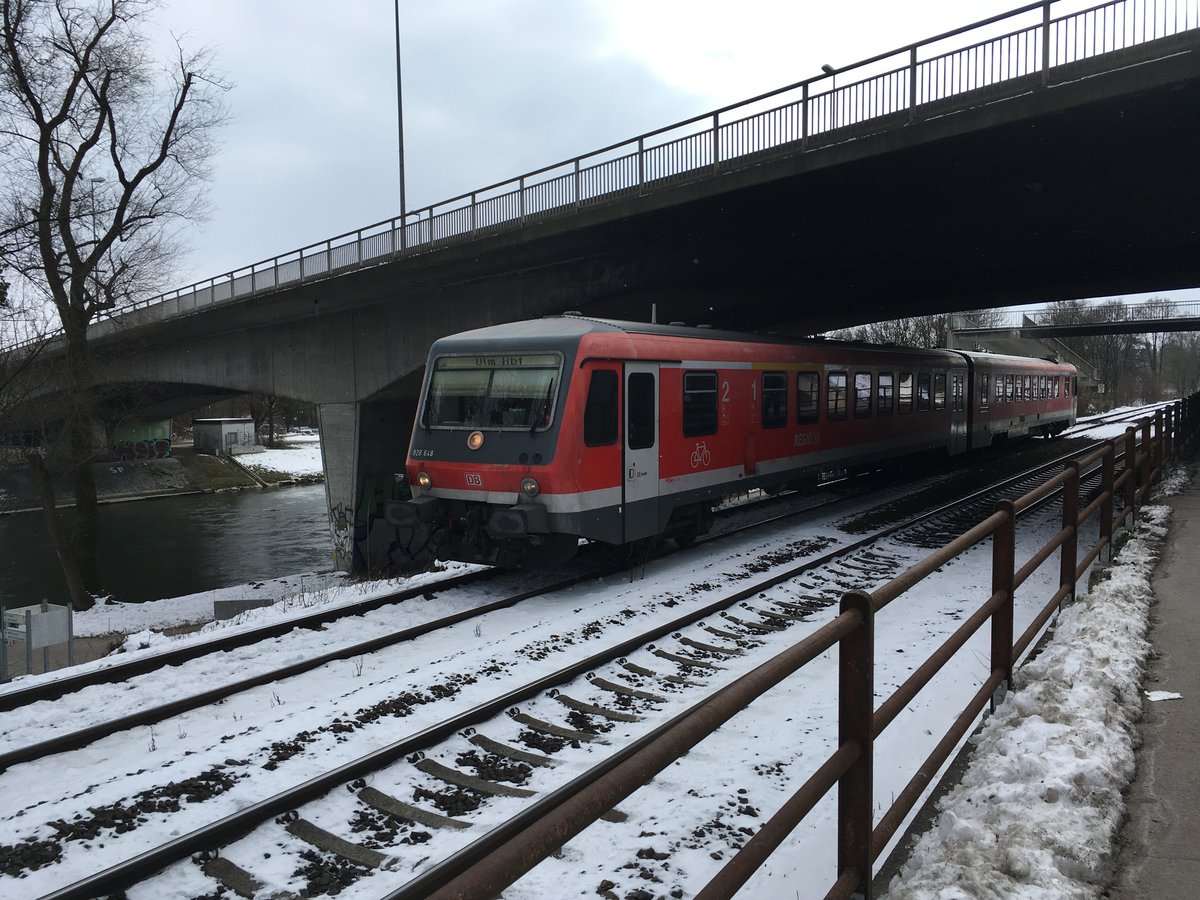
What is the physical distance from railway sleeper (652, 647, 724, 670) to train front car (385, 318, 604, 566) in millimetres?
2225

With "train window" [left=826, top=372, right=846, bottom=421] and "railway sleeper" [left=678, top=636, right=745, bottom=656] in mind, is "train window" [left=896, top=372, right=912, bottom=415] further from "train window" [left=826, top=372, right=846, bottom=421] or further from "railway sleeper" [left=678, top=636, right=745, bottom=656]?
"railway sleeper" [left=678, top=636, right=745, bottom=656]

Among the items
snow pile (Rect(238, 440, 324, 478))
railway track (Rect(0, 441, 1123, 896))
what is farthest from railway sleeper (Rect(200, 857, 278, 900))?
snow pile (Rect(238, 440, 324, 478))

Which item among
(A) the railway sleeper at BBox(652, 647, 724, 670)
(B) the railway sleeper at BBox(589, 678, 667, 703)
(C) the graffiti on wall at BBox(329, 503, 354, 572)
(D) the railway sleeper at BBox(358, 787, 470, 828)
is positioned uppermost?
(A) the railway sleeper at BBox(652, 647, 724, 670)

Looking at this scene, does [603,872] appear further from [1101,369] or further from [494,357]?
[1101,369]

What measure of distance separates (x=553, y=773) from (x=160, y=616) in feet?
53.7

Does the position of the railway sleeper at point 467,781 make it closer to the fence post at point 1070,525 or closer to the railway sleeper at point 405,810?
the railway sleeper at point 405,810

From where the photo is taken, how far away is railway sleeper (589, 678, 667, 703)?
6.38 metres

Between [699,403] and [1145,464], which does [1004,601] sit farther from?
[1145,464]

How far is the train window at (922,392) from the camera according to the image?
18547 millimetres

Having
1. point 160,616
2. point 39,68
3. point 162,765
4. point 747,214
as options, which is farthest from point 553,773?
point 39,68

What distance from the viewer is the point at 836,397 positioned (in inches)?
594

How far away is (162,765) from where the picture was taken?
209 inches

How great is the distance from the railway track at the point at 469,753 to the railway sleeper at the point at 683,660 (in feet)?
0.04

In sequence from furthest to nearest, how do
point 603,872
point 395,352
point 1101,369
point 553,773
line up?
point 1101,369, point 395,352, point 553,773, point 603,872
